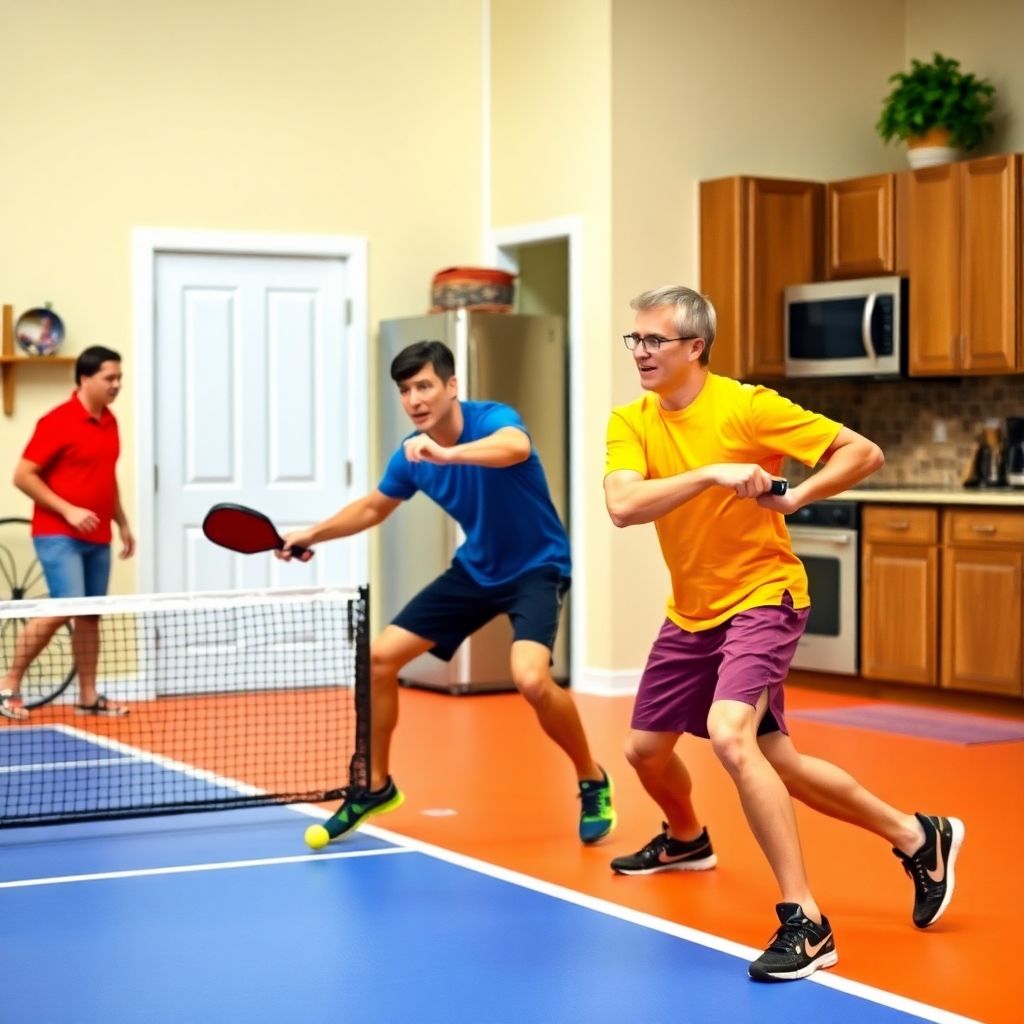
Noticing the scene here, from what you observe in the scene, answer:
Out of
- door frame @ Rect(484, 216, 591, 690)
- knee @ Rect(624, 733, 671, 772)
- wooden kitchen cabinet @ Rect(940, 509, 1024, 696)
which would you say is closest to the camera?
knee @ Rect(624, 733, 671, 772)

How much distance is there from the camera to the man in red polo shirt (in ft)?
23.3

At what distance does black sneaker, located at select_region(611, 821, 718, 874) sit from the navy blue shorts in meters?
0.66

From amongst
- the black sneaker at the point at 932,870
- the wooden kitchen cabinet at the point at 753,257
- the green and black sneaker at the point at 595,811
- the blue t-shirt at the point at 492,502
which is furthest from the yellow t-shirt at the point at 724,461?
the wooden kitchen cabinet at the point at 753,257

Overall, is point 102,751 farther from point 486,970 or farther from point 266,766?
point 486,970

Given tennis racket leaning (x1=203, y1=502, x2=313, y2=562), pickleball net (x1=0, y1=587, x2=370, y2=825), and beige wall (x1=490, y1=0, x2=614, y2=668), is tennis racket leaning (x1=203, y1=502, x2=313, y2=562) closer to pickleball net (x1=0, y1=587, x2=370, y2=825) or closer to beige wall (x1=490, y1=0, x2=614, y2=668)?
pickleball net (x1=0, y1=587, x2=370, y2=825)

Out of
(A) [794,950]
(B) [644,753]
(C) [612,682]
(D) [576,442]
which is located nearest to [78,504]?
(D) [576,442]

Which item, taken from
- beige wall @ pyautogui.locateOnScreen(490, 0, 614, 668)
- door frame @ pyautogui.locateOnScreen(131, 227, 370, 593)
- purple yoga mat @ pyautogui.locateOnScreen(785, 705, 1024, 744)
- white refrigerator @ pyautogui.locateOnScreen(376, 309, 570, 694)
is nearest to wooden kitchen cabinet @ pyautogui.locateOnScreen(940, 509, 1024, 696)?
purple yoga mat @ pyautogui.locateOnScreen(785, 705, 1024, 744)

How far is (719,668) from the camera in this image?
3920 millimetres

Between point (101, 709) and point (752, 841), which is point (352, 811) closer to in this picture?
point (752, 841)

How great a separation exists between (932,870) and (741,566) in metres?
0.83

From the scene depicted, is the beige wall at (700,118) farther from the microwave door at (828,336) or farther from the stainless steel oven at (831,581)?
the stainless steel oven at (831,581)

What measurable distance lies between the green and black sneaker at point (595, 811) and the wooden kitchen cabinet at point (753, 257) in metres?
3.89

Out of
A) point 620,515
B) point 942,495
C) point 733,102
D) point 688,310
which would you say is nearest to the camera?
point 620,515

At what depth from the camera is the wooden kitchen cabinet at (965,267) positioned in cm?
779
